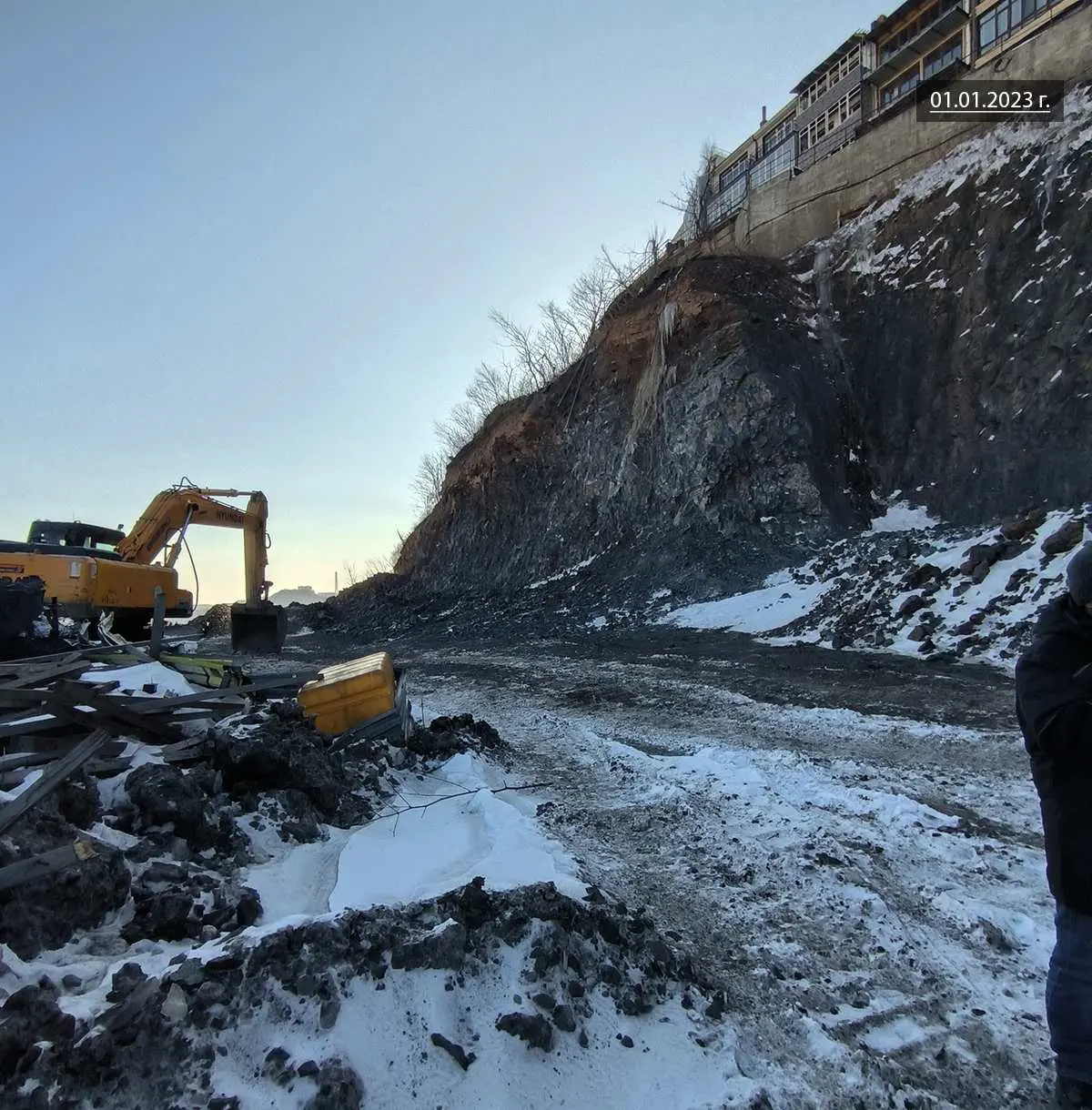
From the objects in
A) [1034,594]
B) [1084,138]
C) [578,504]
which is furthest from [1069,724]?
[578,504]

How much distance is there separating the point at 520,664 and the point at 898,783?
349 inches

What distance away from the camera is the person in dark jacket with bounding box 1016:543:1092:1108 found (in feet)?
6.66

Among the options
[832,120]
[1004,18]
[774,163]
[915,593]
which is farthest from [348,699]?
[832,120]

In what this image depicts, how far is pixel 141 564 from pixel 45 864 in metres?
12.6

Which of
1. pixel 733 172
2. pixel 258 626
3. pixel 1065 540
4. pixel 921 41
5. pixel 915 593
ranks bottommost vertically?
pixel 915 593

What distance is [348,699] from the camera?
6.41 m

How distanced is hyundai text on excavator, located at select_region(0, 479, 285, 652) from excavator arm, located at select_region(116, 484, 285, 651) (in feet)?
0.06

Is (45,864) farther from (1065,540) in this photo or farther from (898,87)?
(898,87)

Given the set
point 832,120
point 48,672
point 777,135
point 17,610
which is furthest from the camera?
point 777,135

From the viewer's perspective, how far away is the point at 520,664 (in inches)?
525

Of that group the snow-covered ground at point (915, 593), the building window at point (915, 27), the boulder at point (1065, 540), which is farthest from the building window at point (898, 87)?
the boulder at point (1065, 540)

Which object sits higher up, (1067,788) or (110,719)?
(110,719)

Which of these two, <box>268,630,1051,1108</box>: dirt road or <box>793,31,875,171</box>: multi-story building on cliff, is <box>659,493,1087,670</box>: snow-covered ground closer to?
<box>268,630,1051,1108</box>: dirt road

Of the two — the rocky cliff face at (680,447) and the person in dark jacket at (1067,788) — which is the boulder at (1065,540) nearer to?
the rocky cliff face at (680,447)
